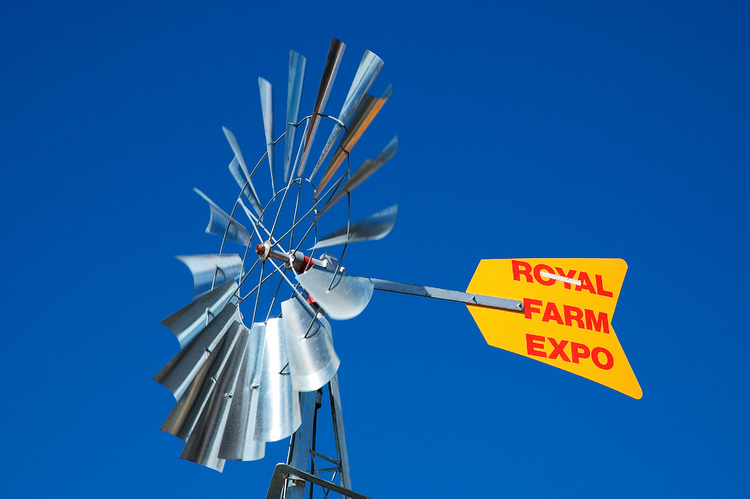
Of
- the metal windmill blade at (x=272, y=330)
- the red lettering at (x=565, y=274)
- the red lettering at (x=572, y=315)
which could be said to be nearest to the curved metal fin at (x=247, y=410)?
the metal windmill blade at (x=272, y=330)

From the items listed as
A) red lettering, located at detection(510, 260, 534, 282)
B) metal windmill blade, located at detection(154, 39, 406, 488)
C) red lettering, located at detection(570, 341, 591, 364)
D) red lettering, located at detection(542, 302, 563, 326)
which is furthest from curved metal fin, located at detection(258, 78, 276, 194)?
red lettering, located at detection(570, 341, 591, 364)

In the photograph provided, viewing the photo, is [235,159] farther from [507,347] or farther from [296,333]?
[507,347]

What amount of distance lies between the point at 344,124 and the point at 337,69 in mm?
396

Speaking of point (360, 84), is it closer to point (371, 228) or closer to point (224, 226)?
point (371, 228)

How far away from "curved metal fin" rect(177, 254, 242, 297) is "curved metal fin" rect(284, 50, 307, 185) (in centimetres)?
83

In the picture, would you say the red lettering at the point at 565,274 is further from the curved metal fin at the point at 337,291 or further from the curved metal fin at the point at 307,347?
the curved metal fin at the point at 337,291

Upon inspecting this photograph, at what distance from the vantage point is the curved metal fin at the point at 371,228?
17.9 feet

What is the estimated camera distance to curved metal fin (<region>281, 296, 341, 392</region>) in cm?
529

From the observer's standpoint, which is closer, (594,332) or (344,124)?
(344,124)

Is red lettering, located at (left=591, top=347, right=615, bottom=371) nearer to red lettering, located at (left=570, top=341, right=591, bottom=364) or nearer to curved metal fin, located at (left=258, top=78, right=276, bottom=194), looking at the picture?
red lettering, located at (left=570, top=341, right=591, bottom=364)

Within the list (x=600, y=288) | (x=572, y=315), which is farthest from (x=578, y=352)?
(x=600, y=288)

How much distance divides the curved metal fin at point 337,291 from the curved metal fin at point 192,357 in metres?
0.79

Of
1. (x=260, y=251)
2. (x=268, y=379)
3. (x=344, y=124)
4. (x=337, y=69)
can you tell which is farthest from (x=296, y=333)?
(x=337, y=69)

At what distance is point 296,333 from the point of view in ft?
18.8
